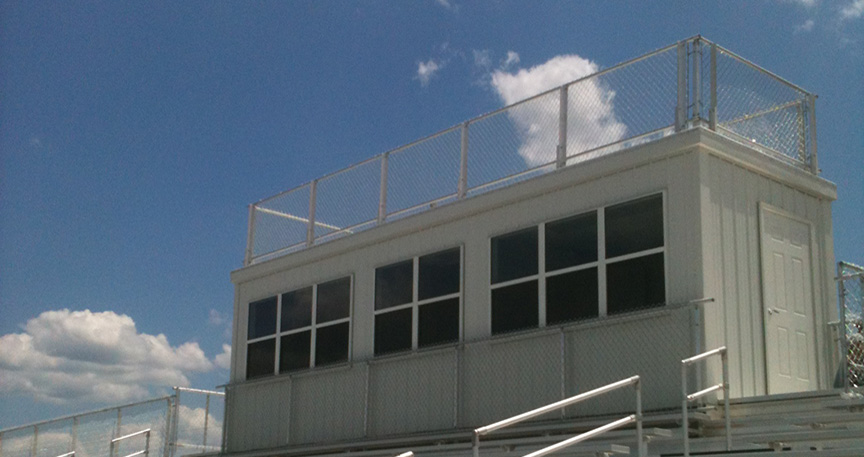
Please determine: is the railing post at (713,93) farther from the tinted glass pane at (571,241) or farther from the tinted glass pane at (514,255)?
the tinted glass pane at (514,255)

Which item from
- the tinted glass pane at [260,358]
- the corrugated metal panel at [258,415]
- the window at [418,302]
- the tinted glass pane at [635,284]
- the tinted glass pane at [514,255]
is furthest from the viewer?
the tinted glass pane at [260,358]

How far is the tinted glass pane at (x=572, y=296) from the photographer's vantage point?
12711mm

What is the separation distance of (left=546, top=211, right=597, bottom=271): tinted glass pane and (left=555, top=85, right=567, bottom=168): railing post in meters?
0.82

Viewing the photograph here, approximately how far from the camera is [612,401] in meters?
12.2

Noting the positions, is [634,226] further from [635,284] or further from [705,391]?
[705,391]

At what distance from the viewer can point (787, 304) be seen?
12672mm

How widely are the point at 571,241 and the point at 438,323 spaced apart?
2.71m

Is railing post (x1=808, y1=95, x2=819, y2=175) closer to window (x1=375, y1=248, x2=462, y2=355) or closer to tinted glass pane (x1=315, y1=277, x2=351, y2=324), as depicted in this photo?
window (x1=375, y1=248, x2=462, y2=355)

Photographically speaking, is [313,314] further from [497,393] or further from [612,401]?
[612,401]

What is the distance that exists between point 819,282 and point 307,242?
28.0 ft

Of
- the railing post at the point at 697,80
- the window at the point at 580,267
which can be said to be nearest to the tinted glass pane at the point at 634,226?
the window at the point at 580,267

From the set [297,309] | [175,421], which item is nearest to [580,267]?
[297,309]

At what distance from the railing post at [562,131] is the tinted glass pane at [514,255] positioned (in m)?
0.92

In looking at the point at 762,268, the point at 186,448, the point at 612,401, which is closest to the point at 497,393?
the point at 612,401
